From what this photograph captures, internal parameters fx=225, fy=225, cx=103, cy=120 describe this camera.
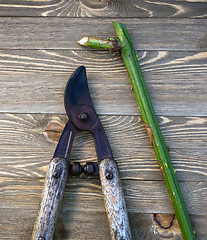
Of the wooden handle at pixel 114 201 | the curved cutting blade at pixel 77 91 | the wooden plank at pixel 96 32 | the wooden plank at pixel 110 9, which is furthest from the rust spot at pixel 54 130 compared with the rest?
the wooden plank at pixel 110 9

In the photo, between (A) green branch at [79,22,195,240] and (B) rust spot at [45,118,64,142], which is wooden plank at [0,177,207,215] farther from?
(B) rust spot at [45,118,64,142]

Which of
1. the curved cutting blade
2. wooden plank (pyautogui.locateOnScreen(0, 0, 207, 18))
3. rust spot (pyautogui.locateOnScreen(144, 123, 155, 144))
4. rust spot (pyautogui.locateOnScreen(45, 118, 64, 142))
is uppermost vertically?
wooden plank (pyautogui.locateOnScreen(0, 0, 207, 18))

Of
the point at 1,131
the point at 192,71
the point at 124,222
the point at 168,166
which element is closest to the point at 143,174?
the point at 168,166

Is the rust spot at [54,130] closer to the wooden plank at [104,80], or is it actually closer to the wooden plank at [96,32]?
the wooden plank at [104,80]

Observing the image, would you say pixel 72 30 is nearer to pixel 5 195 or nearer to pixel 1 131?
pixel 1 131

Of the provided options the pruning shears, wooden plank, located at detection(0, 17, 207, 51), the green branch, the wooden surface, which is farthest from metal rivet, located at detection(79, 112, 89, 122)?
wooden plank, located at detection(0, 17, 207, 51)

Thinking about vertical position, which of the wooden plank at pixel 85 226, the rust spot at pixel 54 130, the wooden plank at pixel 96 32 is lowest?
the wooden plank at pixel 85 226
